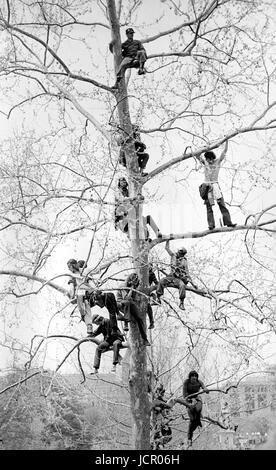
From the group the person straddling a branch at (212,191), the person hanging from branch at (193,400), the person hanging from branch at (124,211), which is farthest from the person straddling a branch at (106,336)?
the person straddling a branch at (212,191)

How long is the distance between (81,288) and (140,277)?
1.72m

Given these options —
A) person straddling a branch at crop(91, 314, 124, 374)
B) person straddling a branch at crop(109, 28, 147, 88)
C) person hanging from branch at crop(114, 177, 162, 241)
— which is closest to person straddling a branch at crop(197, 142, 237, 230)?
person hanging from branch at crop(114, 177, 162, 241)

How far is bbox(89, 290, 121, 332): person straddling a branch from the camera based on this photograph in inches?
410

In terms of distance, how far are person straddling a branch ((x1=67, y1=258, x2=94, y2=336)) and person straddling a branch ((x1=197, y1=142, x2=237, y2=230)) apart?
2.51 metres

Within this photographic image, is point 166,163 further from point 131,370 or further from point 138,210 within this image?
point 131,370

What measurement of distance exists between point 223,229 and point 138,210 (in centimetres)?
165

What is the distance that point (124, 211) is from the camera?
38.5 ft

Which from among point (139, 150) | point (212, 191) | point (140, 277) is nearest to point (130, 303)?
point (140, 277)

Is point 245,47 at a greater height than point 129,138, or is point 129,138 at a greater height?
point 245,47
